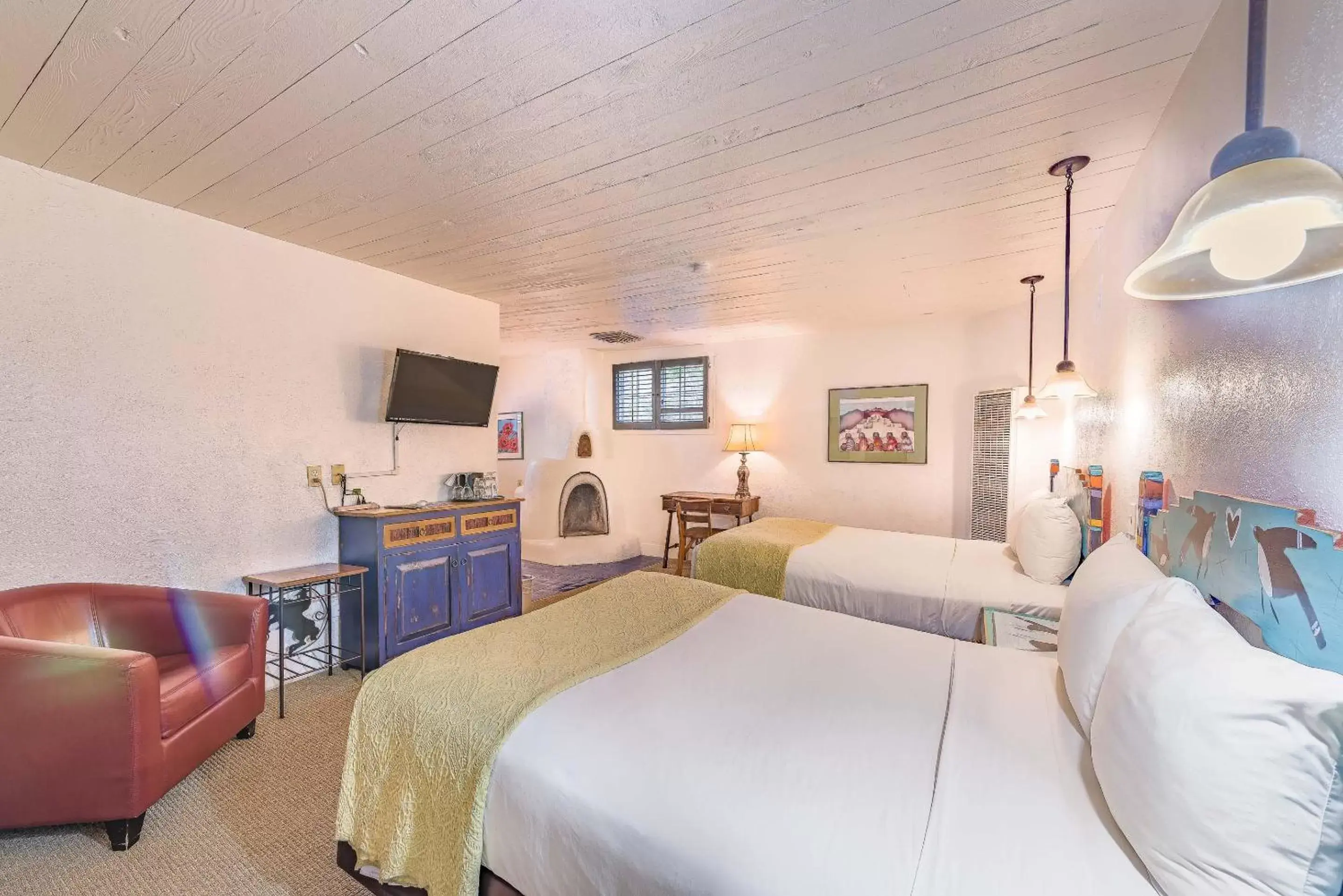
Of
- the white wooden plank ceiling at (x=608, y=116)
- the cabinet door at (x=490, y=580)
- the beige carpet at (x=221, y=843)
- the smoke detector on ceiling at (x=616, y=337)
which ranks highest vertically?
the white wooden plank ceiling at (x=608, y=116)

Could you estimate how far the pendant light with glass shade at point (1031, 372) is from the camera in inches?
129

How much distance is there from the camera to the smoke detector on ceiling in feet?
16.6

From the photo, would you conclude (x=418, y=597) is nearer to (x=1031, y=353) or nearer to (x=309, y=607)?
(x=309, y=607)

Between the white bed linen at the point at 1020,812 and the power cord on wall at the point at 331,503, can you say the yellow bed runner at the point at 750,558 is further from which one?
the power cord on wall at the point at 331,503

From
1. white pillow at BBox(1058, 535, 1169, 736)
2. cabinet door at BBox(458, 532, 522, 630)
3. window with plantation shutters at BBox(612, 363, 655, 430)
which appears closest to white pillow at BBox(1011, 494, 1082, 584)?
white pillow at BBox(1058, 535, 1169, 736)

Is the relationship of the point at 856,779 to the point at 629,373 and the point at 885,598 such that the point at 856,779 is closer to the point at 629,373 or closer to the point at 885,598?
the point at 885,598

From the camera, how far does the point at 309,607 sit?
3.11 metres

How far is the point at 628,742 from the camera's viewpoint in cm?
119

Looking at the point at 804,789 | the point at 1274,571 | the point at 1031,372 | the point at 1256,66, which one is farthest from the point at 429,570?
the point at 1031,372

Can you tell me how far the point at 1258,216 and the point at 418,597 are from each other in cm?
369

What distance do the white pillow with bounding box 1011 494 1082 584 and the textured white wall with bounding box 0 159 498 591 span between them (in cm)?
377

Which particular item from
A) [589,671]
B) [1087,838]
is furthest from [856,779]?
[589,671]

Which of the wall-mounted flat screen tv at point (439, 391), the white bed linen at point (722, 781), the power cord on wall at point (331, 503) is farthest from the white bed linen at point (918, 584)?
the power cord on wall at point (331, 503)

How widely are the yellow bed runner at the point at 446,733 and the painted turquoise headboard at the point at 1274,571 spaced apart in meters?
1.45
